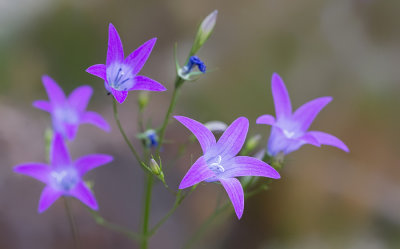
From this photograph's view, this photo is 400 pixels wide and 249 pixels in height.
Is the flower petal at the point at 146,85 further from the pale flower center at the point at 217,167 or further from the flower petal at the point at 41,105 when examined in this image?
the flower petal at the point at 41,105

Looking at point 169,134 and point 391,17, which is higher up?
point 391,17

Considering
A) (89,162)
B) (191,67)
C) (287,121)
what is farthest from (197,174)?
(287,121)

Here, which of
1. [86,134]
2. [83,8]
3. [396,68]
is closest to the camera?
[86,134]

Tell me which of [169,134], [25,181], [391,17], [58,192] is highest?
[391,17]

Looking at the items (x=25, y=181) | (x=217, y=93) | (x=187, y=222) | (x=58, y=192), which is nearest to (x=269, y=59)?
(x=217, y=93)

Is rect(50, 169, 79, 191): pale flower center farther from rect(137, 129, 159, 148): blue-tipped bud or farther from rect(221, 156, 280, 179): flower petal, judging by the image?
rect(221, 156, 280, 179): flower petal

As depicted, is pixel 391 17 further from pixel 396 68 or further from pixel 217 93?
pixel 217 93

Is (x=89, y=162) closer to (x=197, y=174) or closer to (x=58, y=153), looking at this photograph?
(x=58, y=153)

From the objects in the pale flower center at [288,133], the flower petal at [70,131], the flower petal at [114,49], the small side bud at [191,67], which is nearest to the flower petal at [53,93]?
the flower petal at [70,131]
